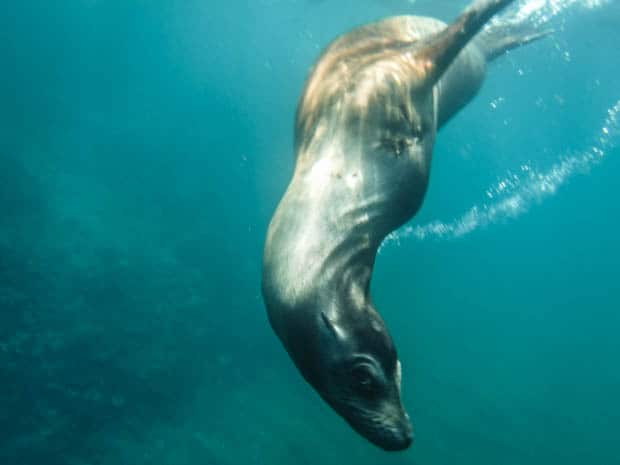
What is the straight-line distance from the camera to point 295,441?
13531mm

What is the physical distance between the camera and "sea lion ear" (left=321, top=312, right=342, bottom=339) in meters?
1.80

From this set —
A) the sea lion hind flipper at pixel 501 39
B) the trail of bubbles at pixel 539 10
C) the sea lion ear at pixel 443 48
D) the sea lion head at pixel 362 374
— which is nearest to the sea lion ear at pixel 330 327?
the sea lion head at pixel 362 374

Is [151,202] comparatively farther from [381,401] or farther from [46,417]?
[381,401]

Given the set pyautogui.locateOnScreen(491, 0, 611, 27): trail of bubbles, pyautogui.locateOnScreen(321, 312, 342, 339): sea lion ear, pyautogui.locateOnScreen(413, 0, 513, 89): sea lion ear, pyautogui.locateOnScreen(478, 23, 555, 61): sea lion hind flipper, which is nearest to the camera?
pyautogui.locateOnScreen(321, 312, 342, 339): sea lion ear

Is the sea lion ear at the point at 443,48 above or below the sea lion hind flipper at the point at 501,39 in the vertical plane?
above

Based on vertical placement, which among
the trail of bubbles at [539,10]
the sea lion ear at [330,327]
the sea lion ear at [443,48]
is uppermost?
the sea lion ear at [443,48]

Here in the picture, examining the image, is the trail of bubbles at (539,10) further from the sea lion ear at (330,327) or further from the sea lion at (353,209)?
the sea lion ear at (330,327)

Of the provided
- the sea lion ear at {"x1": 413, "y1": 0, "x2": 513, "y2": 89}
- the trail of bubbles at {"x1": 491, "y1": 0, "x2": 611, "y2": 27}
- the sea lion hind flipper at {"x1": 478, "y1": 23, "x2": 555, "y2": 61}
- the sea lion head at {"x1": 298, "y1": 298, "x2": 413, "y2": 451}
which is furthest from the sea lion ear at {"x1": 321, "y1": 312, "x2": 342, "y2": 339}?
the trail of bubbles at {"x1": 491, "y1": 0, "x2": 611, "y2": 27}

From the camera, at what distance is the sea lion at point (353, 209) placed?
1834mm

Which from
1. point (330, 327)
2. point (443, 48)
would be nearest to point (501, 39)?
point (443, 48)

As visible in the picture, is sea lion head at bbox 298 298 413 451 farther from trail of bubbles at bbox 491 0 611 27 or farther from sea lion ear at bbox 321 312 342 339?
trail of bubbles at bbox 491 0 611 27

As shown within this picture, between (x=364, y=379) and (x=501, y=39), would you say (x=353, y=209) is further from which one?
(x=501, y=39)

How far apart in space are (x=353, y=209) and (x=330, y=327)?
561mm

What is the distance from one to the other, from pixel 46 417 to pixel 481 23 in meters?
12.7
